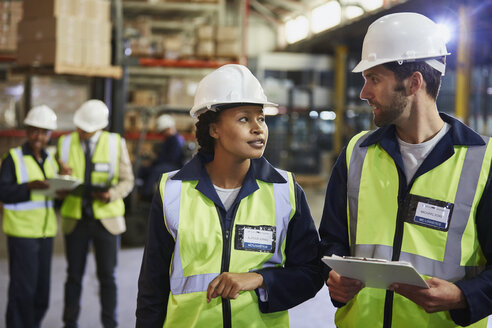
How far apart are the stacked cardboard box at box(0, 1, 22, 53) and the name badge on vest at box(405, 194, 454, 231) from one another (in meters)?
8.63

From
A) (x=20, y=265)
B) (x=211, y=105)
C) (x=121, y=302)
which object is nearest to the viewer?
(x=211, y=105)

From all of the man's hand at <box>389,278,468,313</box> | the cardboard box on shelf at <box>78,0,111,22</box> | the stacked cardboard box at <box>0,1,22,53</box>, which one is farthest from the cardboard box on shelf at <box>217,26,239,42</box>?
the man's hand at <box>389,278,468,313</box>

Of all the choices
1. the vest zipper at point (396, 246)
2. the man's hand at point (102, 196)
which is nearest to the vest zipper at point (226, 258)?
the vest zipper at point (396, 246)

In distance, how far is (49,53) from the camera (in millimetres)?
6543

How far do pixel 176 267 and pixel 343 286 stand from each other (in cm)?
62

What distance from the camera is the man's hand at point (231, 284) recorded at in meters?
1.85

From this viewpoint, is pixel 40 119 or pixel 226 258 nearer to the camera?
pixel 226 258

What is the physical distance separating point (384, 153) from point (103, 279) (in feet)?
10.4

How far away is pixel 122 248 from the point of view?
759 centimetres

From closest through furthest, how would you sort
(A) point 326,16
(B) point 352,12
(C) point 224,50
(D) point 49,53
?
(D) point 49,53, (C) point 224,50, (B) point 352,12, (A) point 326,16

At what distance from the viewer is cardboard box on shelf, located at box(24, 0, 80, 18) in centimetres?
669

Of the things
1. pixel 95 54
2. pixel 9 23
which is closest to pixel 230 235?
pixel 95 54

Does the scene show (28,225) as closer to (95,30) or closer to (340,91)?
(95,30)

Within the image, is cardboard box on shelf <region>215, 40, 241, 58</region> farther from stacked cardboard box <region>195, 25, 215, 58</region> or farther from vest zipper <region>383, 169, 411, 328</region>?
vest zipper <region>383, 169, 411, 328</region>
